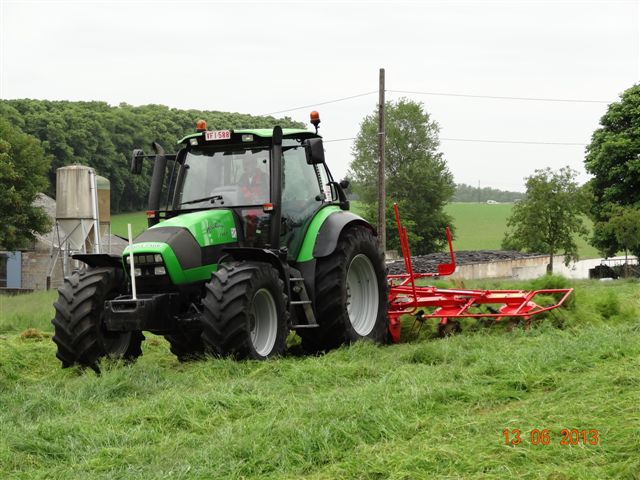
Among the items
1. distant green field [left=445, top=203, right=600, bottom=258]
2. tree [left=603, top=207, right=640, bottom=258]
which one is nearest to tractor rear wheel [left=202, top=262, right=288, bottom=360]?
tree [left=603, top=207, right=640, bottom=258]

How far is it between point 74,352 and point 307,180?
3131 mm

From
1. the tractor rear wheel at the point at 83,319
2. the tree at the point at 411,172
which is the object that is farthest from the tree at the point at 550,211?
the tractor rear wheel at the point at 83,319

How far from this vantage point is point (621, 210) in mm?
39000

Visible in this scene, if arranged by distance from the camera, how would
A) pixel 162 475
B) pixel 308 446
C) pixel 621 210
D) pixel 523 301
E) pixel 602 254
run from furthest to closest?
pixel 602 254
pixel 621 210
pixel 523 301
pixel 308 446
pixel 162 475

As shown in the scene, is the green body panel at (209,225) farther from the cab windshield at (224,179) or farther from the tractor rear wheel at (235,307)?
the tractor rear wheel at (235,307)

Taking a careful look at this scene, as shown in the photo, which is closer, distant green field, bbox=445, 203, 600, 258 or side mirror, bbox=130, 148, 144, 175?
side mirror, bbox=130, 148, 144, 175

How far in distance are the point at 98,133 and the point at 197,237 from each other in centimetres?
5675

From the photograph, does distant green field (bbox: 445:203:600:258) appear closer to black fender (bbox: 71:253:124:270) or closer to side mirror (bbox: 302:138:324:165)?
side mirror (bbox: 302:138:324:165)

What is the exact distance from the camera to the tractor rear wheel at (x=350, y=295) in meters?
9.79

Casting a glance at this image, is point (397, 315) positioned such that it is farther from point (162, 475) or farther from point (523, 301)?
point (162, 475)

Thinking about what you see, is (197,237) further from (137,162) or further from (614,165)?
(614,165)

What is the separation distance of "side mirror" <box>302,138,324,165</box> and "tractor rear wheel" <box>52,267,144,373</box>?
2.41 m

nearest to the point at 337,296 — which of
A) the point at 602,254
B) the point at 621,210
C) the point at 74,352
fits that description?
the point at 74,352

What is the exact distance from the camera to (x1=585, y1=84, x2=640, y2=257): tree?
40000 mm
